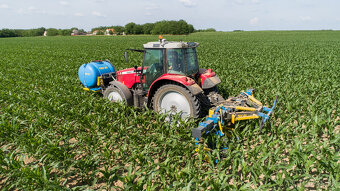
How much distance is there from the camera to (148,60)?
5.27 metres

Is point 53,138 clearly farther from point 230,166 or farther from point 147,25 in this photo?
point 147,25

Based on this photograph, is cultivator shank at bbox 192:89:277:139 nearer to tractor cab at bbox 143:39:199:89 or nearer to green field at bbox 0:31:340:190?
green field at bbox 0:31:340:190

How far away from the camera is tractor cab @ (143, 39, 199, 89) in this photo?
4824mm

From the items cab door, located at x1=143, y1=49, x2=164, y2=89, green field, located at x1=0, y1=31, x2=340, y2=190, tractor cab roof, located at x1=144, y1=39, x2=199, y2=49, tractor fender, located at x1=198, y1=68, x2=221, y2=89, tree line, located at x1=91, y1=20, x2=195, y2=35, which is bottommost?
green field, located at x1=0, y1=31, x2=340, y2=190

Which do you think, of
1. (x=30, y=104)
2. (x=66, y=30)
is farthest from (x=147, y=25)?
(x=30, y=104)

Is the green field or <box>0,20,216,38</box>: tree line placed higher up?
<box>0,20,216,38</box>: tree line

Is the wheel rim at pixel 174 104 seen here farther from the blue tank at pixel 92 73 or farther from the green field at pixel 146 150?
the blue tank at pixel 92 73

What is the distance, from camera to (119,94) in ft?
→ 18.9

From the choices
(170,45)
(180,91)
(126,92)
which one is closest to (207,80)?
(180,91)

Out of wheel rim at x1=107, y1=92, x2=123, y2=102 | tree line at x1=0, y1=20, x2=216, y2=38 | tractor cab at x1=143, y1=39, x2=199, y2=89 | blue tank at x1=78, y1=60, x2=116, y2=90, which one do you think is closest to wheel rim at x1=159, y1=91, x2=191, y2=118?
tractor cab at x1=143, y1=39, x2=199, y2=89

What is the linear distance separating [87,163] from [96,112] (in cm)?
220

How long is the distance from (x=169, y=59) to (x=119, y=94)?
196cm

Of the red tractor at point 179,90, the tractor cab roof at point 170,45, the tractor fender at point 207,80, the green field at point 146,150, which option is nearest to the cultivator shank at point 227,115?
the red tractor at point 179,90

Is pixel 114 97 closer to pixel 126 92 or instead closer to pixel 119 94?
pixel 119 94
